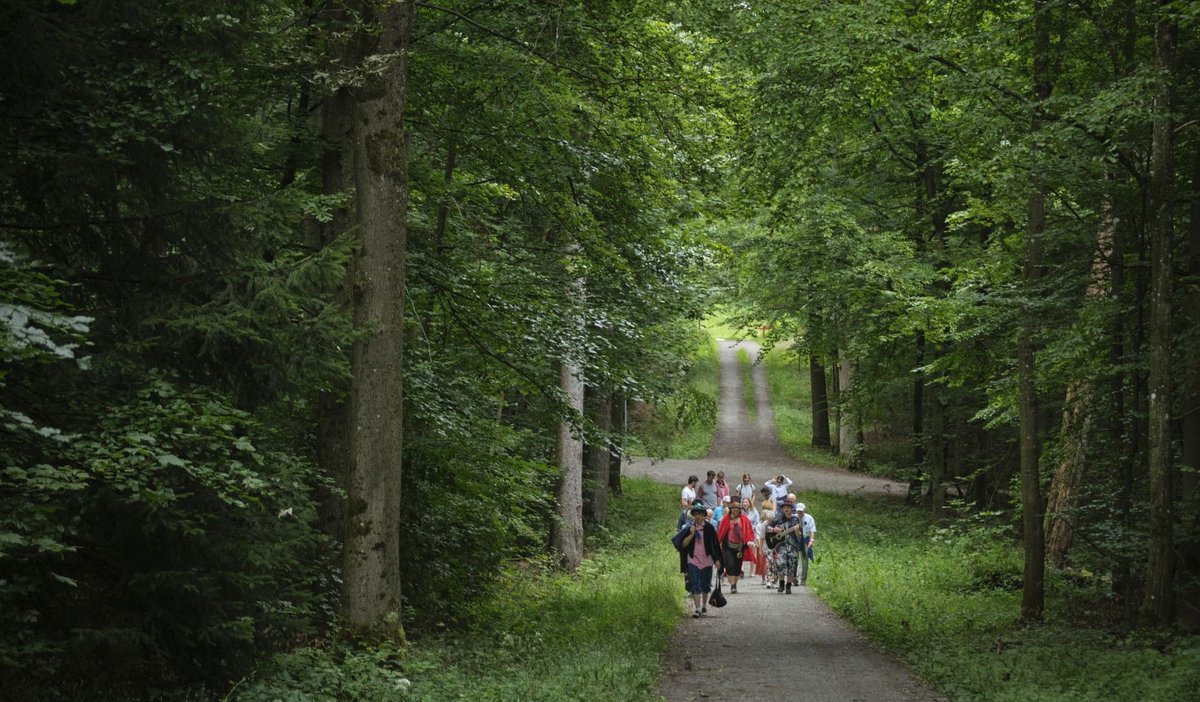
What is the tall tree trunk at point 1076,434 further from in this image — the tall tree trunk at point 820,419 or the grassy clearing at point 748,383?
the grassy clearing at point 748,383

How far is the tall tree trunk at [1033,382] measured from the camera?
45.5 feet

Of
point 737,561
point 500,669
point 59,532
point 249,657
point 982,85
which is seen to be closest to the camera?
point 59,532

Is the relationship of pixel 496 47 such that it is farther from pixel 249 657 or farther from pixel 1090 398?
pixel 1090 398

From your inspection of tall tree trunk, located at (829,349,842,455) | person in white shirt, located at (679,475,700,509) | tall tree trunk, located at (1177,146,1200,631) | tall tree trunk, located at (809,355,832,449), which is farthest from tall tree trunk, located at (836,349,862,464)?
tall tree trunk, located at (1177,146,1200,631)

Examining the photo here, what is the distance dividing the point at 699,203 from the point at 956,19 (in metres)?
4.79

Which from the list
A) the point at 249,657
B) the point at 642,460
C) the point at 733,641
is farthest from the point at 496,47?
the point at 642,460

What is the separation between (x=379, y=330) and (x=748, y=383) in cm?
5810

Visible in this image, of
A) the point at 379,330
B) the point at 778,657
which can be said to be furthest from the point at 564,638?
the point at 379,330

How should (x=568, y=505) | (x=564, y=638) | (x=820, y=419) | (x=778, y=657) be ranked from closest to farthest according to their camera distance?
1. (x=778, y=657)
2. (x=564, y=638)
3. (x=568, y=505)
4. (x=820, y=419)

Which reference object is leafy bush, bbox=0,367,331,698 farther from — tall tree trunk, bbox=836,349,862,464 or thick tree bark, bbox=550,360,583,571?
tall tree trunk, bbox=836,349,862,464

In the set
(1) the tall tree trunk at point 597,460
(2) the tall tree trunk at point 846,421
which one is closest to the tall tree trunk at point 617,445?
(1) the tall tree trunk at point 597,460

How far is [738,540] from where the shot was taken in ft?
61.5

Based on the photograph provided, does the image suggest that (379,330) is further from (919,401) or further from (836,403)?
(836,403)

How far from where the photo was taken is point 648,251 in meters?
15.5
